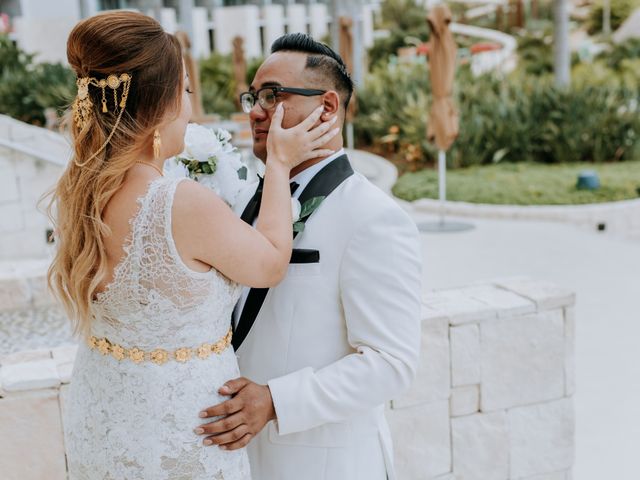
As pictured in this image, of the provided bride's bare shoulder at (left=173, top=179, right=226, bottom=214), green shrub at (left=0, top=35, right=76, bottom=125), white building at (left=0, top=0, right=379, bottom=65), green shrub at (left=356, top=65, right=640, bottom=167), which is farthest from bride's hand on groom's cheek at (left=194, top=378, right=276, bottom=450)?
white building at (left=0, top=0, right=379, bottom=65)

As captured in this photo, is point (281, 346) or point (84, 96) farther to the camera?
point (281, 346)

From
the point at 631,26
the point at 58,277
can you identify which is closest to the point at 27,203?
the point at 58,277

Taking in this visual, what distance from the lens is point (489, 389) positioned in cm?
307

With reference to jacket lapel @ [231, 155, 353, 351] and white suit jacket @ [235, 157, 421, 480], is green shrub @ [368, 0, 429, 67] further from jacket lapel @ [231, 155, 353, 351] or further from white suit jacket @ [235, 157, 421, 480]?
white suit jacket @ [235, 157, 421, 480]

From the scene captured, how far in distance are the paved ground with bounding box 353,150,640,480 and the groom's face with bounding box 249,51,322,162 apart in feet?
9.13

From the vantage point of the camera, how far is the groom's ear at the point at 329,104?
184cm

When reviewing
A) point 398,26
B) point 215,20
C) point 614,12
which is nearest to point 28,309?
point 215,20

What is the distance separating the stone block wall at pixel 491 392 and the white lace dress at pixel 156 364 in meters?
1.36

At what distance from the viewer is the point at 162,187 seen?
1.59 m

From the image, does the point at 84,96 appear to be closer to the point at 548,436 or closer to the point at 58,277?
the point at 58,277

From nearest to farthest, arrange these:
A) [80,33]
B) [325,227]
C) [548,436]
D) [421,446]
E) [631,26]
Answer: [80,33] → [325,227] → [421,446] → [548,436] → [631,26]

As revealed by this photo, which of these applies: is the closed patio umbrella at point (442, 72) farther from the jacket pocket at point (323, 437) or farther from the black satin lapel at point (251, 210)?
the jacket pocket at point (323, 437)

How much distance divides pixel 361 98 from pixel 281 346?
596 inches

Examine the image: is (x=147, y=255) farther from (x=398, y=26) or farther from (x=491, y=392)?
(x=398, y=26)
